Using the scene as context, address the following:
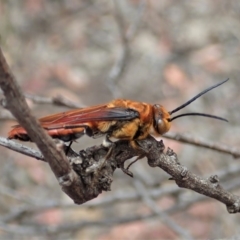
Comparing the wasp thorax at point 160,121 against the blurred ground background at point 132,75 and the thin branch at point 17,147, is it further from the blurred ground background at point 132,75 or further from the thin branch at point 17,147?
the blurred ground background at point 132,75

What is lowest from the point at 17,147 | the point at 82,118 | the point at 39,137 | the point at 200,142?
the point at 39,137

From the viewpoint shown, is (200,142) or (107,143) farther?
(200,142)

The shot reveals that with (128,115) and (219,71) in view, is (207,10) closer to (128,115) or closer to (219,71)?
(219,71)

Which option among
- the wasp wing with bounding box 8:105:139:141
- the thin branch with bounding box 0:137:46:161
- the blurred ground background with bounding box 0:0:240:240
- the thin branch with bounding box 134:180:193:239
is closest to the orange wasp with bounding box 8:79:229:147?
the wasp wing with bounding box 8:105:139:141

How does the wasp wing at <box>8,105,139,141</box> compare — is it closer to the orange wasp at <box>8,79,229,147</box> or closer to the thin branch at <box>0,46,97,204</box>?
the orange wasp at <box>8,79,229,147</box>

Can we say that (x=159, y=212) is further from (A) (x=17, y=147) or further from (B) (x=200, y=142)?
(A) (x=17, y=147)

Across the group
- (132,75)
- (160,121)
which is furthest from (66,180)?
(132,75)

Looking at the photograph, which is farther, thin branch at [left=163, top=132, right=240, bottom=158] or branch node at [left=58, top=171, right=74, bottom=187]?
thin branch at [left=163, top=132, right=240, bottom=158]

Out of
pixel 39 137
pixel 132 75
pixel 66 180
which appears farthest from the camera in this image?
pixel 132 75
